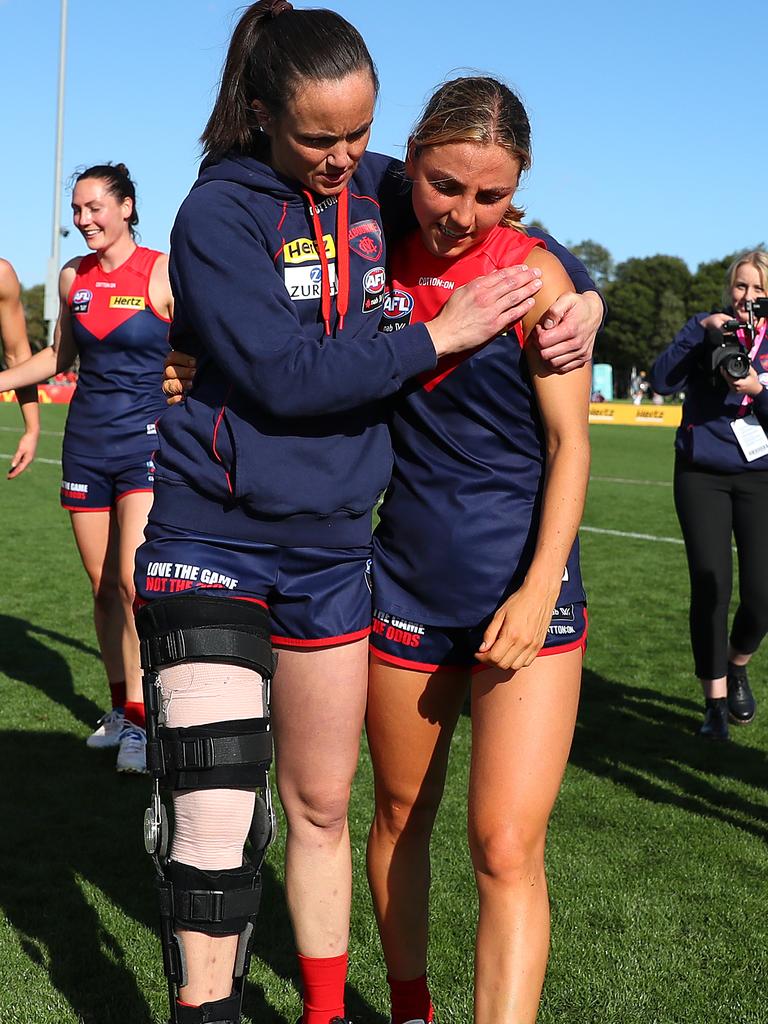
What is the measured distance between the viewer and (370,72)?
2398 mm

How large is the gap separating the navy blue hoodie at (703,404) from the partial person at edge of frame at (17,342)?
119 inches

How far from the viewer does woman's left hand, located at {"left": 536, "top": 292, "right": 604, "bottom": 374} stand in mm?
2434

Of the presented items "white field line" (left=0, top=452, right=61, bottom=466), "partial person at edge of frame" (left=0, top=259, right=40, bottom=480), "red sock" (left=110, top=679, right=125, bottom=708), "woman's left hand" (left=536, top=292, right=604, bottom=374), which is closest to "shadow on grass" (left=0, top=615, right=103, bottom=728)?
"red sock" (left=110, top=679, right=125, bottom=708)

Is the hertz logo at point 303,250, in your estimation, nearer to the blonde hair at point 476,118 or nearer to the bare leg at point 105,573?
the blonde hair at point 476,118

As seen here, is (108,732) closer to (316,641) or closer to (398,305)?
(316,641)

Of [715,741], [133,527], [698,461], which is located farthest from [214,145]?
[715,741]

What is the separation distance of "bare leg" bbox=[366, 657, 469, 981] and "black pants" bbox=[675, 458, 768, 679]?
3.26 meters

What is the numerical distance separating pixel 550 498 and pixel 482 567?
231mm

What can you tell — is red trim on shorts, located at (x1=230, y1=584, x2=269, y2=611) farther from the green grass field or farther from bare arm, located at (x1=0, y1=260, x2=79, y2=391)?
bare arm, located at (x1=0, y1=260, x2=79, y2=391)

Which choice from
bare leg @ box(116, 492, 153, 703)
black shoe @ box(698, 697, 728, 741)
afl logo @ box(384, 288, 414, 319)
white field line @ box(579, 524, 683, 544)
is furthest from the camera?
white field line @ box(579, 524, 683, 544)

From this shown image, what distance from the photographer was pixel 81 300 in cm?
545

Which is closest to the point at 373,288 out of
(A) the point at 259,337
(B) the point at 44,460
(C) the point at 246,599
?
(A) the point at 259,337

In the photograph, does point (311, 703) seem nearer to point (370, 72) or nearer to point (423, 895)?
point (423, 895)

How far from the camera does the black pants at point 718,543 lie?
5750mm
